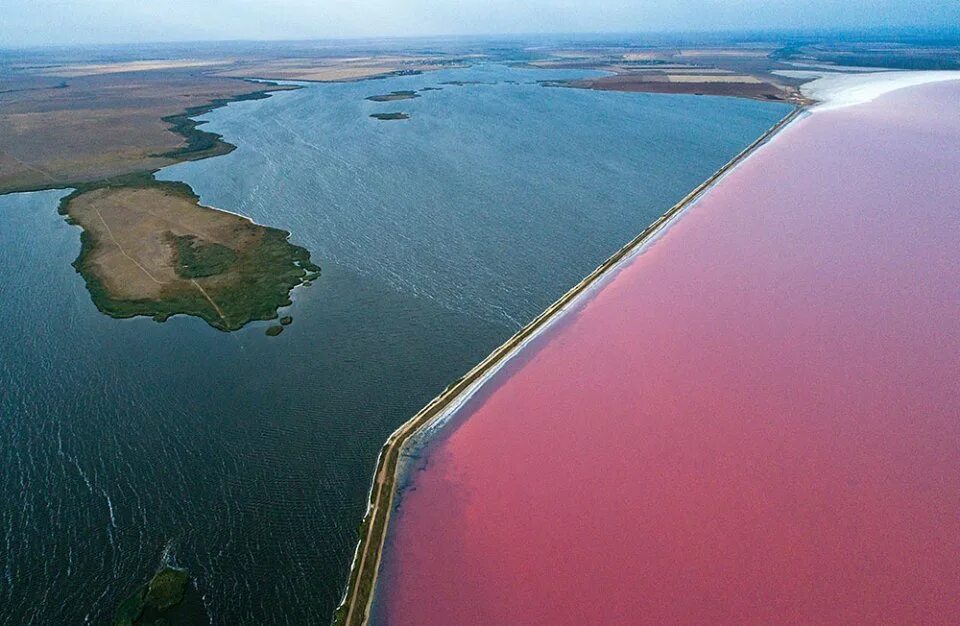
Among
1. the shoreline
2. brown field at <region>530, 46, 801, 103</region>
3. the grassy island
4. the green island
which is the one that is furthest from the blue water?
brown field at <region>530, 46, 801, 103</region>

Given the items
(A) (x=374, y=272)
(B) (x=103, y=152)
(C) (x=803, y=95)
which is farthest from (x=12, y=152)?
(C) (x=803, y=95)

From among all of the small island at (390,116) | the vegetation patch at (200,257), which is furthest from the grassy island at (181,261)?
the small island at (390,116)

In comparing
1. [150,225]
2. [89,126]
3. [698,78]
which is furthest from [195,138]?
[698,78]

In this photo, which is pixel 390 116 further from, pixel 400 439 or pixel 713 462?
pixel 713 462

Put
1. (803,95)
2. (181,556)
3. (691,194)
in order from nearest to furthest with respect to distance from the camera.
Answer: (181,556), (691,194), (803,95)

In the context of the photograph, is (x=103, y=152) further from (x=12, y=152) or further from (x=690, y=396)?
(x=690, y=396)

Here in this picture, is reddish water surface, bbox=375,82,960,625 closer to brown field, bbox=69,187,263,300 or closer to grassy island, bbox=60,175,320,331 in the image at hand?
grassy island, bbox=60,175,320,331
